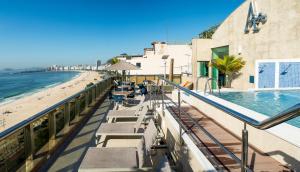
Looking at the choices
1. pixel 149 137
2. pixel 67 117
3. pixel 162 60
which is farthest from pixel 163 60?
pixel 149 137

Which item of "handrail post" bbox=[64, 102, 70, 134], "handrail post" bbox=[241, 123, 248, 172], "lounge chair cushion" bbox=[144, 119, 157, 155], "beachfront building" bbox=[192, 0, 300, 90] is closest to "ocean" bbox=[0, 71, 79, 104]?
"beachfront building" bbox=[192, 0, 300, 90]

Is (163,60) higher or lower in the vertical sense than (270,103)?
higher

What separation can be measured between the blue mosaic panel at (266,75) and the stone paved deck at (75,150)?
8.94 meters

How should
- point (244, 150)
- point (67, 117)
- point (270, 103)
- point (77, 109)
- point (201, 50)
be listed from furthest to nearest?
1. point (201, 50)
2. point (270, 103)
3. point (77, 109)
4. point (67, 117)
5. point (244, 150)

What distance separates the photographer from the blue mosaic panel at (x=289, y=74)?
1051 centimetres

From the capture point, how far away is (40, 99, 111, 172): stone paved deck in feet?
12.0

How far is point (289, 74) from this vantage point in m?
10.9

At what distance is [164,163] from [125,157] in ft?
1.80

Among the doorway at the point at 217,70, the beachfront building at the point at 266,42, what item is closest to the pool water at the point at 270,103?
the beachfront building at the point at 266,42

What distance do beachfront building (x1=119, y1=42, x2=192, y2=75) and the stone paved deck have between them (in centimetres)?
2262

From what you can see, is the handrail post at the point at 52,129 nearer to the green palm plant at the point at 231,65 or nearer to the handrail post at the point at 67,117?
the handrail post at the point at 67,117

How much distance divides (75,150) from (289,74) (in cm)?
1059

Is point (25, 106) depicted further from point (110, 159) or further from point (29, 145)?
point (110, 159)

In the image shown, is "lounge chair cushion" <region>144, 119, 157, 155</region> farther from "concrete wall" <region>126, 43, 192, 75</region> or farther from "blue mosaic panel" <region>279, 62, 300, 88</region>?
"concrete wall" <region>126, 43, 192, 75</region>
